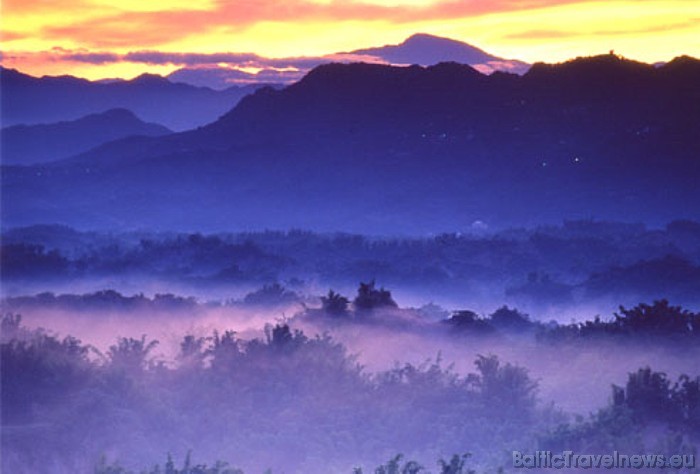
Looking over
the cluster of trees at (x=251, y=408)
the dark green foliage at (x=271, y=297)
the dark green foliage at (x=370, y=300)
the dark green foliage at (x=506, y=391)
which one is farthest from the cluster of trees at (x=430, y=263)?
the cluster of trees at (x=251, y=408)

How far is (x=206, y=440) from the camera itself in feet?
94.8

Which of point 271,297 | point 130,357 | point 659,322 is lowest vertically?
point 271,297

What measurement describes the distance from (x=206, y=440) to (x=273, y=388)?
3.96 metres

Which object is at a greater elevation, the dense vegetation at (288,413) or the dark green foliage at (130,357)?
the dark green foliage at (130,357)

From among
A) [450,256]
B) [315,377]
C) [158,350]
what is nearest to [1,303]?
[158,350]

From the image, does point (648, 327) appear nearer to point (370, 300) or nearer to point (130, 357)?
point (370, 300)

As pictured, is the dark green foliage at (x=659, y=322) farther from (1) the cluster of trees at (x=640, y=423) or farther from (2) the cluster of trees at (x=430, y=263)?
(2) the cluster of trees at (x=430, y=263)

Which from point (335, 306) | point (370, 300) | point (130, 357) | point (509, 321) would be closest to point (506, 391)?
point (130, 357)

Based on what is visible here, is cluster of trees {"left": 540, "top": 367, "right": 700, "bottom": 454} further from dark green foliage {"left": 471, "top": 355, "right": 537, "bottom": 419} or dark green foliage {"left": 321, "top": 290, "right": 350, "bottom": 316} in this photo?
dark green foliage {"left": 321, "top": 290, "right": 350, "bottom": 316}

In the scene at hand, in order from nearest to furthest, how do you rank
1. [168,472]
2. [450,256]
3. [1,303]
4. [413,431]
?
[168,472], [413,431], [1,303], [450,256]

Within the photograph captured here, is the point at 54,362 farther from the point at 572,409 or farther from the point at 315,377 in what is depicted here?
the point at 572,409

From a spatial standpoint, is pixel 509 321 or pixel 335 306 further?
pixel 509 321

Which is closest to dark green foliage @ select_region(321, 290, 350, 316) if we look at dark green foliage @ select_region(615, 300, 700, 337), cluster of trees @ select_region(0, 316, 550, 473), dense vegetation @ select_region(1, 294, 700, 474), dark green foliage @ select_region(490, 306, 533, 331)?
dark green foliage @ select_region(490, 306, 533, 331)

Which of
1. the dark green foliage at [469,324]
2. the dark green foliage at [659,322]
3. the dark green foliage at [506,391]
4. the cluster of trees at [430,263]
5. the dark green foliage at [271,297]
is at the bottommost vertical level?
the cluster of trees at [430,263]
